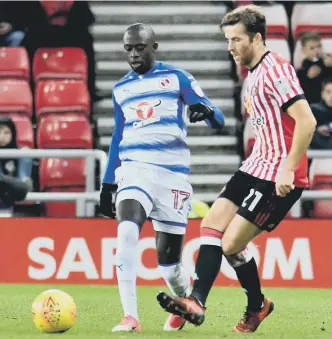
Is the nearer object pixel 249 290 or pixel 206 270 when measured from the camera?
pixel 206 270

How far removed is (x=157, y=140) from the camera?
22.9 feet

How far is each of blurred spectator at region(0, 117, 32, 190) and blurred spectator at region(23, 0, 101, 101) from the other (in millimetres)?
2182

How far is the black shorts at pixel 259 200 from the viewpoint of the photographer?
21.5 ft

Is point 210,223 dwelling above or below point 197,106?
below

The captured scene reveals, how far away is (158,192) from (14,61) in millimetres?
6384

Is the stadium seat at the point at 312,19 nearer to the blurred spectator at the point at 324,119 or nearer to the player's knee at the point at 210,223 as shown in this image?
the blurred spectator at the point at 324,119

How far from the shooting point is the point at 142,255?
412 inches

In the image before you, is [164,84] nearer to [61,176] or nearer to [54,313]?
[54,313]

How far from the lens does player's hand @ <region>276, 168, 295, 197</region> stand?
6.29 meters

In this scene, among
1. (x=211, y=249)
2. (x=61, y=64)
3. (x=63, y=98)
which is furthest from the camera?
(x=61, y=64)

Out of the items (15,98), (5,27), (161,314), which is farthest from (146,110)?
(5,27)

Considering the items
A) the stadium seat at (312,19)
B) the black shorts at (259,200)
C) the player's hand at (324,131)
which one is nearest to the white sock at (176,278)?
the black shorts at (259,200)

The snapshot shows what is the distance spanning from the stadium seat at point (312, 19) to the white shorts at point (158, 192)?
6.77 metres

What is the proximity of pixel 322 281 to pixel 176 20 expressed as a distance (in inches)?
183
